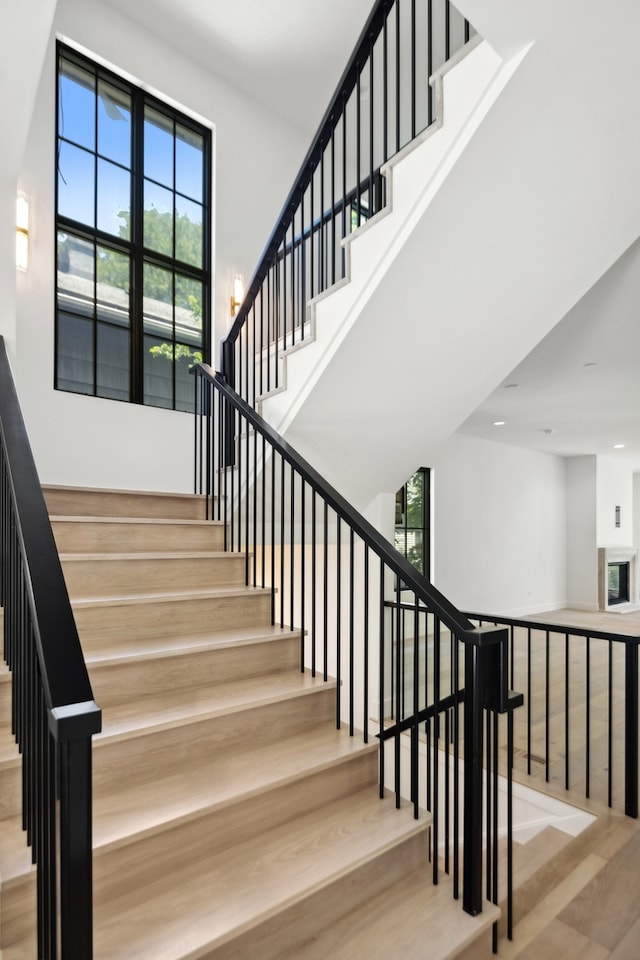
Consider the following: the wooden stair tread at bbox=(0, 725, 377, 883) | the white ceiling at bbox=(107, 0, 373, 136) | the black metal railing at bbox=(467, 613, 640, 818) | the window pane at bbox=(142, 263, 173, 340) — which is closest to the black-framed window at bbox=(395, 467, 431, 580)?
the black metal railing at bbox=(467, 613, 640, 818)

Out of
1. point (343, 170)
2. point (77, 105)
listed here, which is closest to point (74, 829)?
point (343, 170)

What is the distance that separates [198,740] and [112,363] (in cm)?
334

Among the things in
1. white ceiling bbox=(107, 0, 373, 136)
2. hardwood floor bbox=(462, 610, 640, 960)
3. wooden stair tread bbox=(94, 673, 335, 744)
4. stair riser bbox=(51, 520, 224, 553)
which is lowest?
hardwood floor bbox=(462, 610, 640, 960)

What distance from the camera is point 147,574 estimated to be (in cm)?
256

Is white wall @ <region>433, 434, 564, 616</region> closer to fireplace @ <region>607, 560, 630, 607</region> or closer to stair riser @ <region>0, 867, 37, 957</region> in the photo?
fireplace @ <region>607, 560, 630, 607</region>

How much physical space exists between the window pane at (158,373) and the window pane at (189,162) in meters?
1.43

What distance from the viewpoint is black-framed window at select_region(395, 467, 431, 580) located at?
717 cm

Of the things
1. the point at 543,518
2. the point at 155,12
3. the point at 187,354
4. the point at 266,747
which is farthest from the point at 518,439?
the point at 266,747

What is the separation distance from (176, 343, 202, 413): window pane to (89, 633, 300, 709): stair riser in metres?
2.87

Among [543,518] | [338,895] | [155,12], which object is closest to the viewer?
[338,895]

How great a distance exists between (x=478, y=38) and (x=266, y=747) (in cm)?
271

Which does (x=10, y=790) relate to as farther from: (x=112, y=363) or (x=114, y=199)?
(x=114, y=199)

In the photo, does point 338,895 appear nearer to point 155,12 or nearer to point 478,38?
point 478,38

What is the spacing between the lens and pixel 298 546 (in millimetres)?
4477
